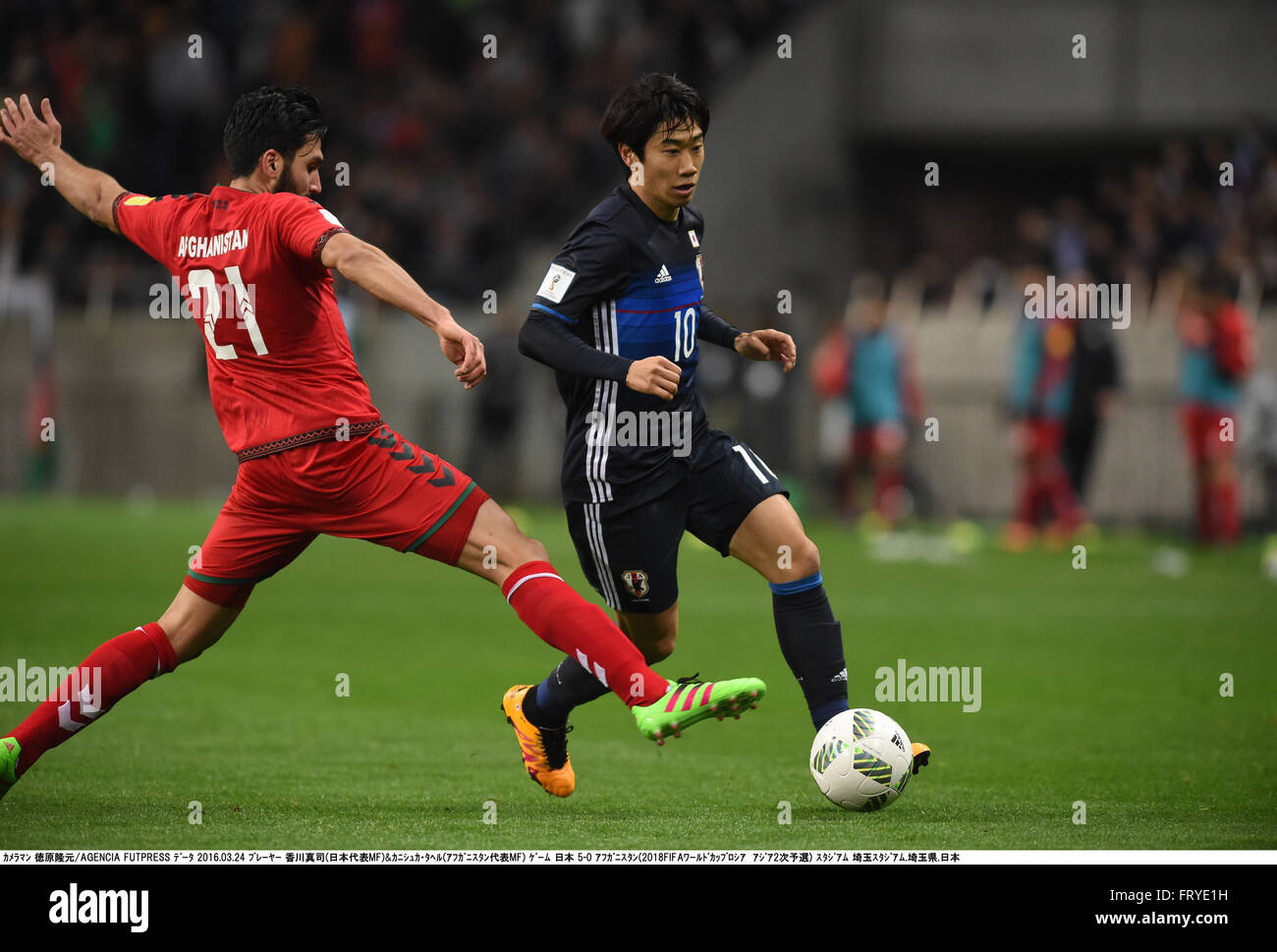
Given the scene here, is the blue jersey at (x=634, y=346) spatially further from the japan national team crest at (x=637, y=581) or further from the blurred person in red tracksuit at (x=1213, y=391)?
the blurred person in red tracksuit at (x=1213, y=391)

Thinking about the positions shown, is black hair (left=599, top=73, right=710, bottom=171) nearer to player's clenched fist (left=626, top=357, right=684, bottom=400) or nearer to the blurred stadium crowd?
player's clenched fist (left=626, top=357, right=684, bottom=400)

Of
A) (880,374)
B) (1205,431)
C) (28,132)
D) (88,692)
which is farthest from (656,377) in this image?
(880,374)

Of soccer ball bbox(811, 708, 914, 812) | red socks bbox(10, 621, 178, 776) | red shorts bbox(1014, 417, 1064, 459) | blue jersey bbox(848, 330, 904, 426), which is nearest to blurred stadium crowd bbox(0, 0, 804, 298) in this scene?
blue jersey bbox(848, 330, 904, 426)

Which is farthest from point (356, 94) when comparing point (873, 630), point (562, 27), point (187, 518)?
point (873, 630)

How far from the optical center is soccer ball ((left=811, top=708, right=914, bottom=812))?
19.4 feet

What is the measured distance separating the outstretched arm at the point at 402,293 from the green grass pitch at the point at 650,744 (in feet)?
4.83

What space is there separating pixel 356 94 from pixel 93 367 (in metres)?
6.46

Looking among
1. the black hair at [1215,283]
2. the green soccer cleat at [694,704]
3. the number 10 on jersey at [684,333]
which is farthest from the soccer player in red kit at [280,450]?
the black hair at [1215,283]

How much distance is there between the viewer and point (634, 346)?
20.3 ft

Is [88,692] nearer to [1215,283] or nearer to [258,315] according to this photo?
[258,315]

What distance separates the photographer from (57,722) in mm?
6066

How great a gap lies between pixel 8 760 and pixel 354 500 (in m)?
1.45

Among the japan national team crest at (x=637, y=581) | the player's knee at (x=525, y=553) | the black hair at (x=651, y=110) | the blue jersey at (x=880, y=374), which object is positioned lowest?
the japan national team crest at (x=637, y=581)

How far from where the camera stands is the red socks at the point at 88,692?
604 cm
